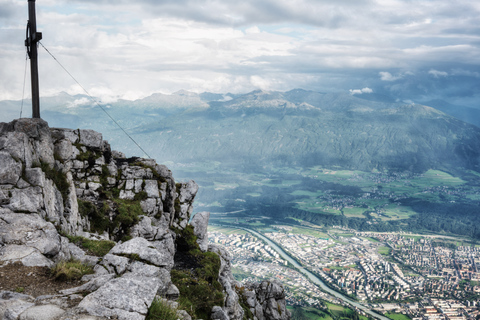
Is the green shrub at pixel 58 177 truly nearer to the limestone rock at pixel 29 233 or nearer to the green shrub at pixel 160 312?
the limestone rock at pixel 29 233

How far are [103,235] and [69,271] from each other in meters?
11.2

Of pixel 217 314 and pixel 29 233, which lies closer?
pixel 29 233

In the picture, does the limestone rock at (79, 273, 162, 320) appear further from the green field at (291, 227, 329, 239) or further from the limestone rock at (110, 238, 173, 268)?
the green field at (291, 227, 329, 239)

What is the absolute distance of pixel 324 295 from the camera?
86.5 metres

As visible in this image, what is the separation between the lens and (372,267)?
368 ft

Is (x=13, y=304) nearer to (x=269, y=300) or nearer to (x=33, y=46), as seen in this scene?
(x=33, y=46)

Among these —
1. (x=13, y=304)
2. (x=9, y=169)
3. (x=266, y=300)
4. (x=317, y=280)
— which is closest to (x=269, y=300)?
(x=266, y=300)

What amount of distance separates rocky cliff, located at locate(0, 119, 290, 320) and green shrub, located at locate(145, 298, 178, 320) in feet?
0.28

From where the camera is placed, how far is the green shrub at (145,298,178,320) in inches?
372

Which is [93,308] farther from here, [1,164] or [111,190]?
[111,190]

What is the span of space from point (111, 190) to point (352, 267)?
104407 millimetres

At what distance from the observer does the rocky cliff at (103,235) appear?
9.69 meters

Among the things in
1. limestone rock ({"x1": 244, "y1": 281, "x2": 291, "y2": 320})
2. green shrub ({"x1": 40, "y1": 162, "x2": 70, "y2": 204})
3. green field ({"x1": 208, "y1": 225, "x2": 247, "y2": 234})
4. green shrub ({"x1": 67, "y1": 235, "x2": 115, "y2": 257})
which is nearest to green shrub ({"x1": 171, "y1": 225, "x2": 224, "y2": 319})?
green shrub ({"x1": 67, "y1": 235, "x2": 115, "y2": 257})

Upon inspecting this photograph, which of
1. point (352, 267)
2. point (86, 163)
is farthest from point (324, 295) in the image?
point (86, 163)
